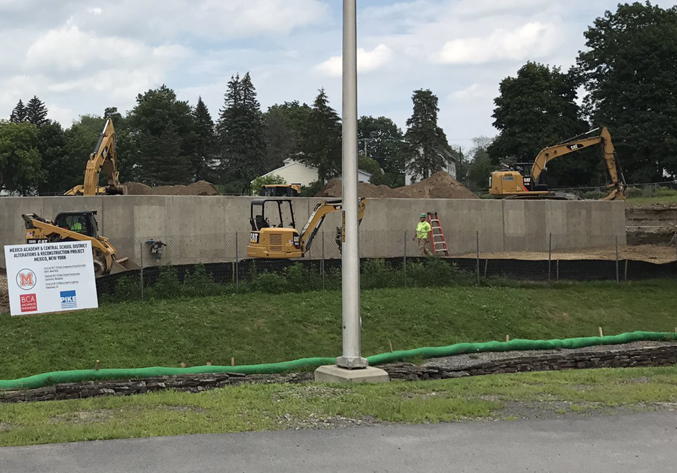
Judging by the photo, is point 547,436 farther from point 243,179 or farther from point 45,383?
point 243,179

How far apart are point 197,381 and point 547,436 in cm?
788

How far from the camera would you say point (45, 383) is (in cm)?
1404

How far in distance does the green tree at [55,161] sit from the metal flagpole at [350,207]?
3420 inches

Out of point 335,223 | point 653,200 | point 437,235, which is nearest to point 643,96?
point 653,200

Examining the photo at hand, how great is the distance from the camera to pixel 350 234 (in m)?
13.5

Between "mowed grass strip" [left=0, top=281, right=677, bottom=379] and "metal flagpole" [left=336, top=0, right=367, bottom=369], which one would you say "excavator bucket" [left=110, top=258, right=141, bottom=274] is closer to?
"mowed grass strip" [left=0, top=281, right=677, bottom=379]

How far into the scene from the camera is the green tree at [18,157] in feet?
292

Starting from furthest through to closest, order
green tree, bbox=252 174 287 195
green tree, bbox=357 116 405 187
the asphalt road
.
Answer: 1. green tree, bbox=357 116 405 187
2. green tree, bbox=252 174 287 195
3. the asphalt road

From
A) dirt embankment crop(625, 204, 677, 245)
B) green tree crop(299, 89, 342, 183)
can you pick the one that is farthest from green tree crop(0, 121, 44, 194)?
dirt embankment crop(625, 204, 677, 245)

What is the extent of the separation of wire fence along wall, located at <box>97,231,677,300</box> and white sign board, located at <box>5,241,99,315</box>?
199 cm

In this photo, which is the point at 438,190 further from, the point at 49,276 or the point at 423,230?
the point at 49,276

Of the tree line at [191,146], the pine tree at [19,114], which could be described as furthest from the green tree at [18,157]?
the pine tree at [19,114]

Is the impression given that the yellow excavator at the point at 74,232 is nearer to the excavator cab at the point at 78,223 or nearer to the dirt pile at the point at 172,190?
the excavator cab at the point at 78,223

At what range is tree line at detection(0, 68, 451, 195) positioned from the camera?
9044cm
